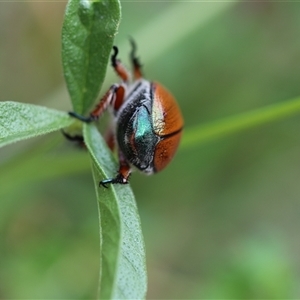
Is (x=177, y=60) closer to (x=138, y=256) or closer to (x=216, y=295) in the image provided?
(x=216, y=295)

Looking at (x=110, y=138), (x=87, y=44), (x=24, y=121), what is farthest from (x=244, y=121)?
(x=24, y=121)

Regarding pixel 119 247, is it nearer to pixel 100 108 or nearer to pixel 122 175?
pixel 122 175

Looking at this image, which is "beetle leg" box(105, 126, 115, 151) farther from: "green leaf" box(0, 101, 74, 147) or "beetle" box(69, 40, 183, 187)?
"green leaf" box(0, 101, 74, 147)

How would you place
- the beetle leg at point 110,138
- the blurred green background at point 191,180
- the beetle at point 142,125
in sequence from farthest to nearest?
1. the blurred green background at point 191,180
2. the beetle leg at point 110,138
3. the beetle at point 142,125

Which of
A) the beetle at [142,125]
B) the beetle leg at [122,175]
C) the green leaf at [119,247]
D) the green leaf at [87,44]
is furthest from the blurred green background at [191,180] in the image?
the green leaf at [119,247]

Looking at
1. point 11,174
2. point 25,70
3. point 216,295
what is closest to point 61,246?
point 11,174

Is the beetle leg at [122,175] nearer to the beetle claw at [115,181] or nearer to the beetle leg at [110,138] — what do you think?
the beetle claw at [115,181]

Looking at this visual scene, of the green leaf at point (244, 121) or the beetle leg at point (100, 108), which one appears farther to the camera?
the green leaf at point (244, 121)

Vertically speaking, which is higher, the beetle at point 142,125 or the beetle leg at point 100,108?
the beetle leg at point 100,108
